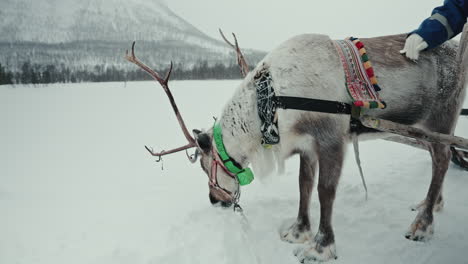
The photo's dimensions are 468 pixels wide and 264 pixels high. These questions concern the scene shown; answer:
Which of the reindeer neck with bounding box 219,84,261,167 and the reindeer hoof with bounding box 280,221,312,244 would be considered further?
the reindeer hoof with bounding box 280,221,312,244

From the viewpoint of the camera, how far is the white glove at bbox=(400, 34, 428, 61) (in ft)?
7.46

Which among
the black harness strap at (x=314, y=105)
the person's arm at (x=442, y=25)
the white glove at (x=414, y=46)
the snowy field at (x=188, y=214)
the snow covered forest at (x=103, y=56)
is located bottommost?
the snow covered forest at (x=103, y=56)

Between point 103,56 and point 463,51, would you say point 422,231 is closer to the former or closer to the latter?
point 463,51

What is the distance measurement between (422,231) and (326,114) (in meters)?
1.72

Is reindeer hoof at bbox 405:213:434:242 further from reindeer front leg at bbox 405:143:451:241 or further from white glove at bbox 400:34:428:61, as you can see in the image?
white glove at bbox 400:34:428:61

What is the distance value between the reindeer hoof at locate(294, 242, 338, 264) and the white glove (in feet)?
5.96

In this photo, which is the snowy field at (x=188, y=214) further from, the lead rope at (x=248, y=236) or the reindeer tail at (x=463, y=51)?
the reindeer tail at (x=463, y=51)

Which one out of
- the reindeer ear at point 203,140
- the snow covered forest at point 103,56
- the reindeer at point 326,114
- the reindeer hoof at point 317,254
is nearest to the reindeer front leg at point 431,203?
the reindeer at point 326,114

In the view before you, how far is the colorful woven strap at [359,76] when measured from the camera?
2.17m

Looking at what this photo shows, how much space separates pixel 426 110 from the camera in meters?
2.50

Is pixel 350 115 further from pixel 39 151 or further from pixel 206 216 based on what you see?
pixel 39 151

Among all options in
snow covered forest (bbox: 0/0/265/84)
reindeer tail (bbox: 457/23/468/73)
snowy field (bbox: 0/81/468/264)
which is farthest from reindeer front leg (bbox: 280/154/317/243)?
snow covered forest (bbox: 0/0/265/84)

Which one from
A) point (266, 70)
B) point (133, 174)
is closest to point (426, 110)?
point (266, 70)

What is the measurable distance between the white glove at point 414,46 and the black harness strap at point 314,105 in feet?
2.38
